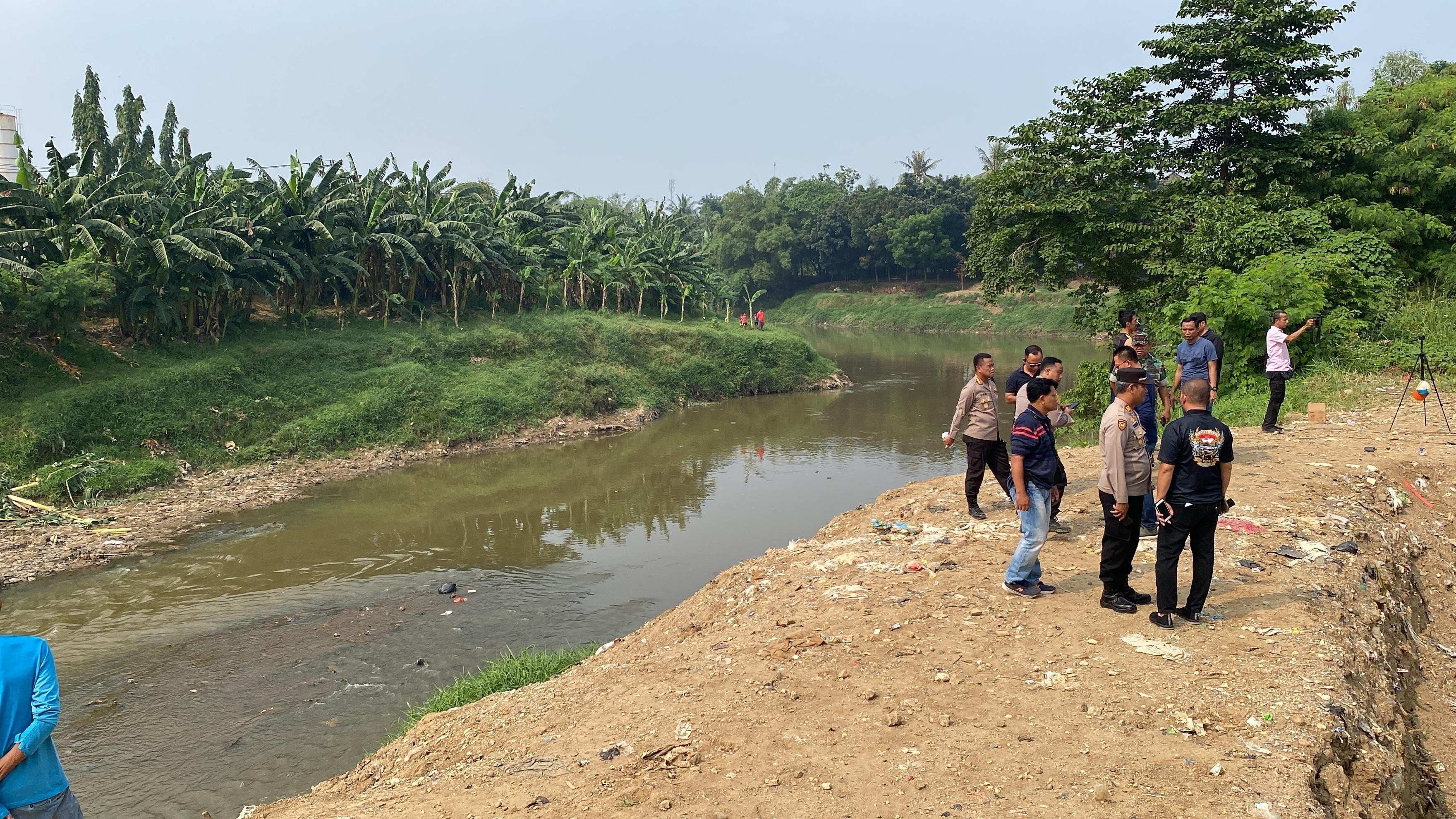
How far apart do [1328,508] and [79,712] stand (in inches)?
442

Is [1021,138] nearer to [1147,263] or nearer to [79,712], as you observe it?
[1147,263]

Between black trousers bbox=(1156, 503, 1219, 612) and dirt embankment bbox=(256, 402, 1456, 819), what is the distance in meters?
0.19

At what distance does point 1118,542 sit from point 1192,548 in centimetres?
41

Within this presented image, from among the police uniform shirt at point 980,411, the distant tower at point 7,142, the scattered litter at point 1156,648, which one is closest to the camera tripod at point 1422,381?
the police uniform shirt at point 980,411

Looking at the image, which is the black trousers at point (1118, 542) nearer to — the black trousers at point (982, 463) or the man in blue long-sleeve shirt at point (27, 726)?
the black trousers at point (982, 463)

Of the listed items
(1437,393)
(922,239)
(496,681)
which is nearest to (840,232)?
(922,239)

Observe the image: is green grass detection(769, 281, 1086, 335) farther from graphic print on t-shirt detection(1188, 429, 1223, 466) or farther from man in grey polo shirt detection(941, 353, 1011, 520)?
graphic print on t-shirt detection(1188, 429, 1223, 466)

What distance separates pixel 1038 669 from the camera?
484 centimetres

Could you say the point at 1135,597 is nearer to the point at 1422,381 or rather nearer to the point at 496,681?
the point at 496,681

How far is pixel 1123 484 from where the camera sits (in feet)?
17.5

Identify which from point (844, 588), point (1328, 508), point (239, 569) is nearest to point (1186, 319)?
point (1328, 508)

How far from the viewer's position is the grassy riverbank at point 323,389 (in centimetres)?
1415

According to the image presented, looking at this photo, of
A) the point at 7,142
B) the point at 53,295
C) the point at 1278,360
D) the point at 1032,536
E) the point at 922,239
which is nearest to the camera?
the point at 1032,536

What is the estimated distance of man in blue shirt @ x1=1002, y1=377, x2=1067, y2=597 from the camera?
5750 millimetres
